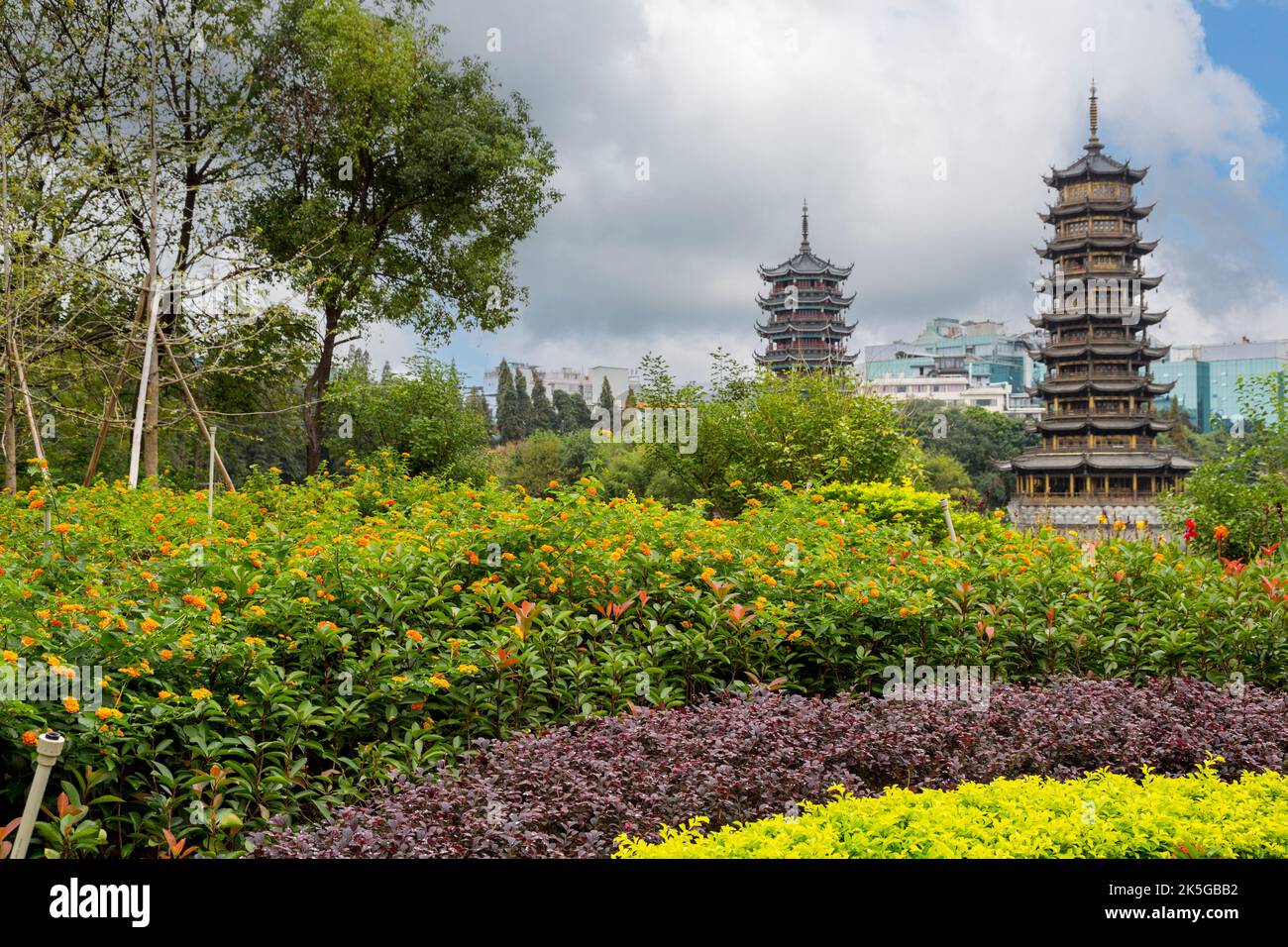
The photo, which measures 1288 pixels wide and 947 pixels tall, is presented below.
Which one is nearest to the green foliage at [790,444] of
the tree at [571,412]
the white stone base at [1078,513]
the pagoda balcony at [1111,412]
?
the white stone base at [1078,513]

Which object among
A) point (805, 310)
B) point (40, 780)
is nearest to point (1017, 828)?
point (40, 780)

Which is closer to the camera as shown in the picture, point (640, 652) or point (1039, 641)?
point (640, 652)

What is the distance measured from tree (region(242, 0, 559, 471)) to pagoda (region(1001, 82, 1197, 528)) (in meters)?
21.2

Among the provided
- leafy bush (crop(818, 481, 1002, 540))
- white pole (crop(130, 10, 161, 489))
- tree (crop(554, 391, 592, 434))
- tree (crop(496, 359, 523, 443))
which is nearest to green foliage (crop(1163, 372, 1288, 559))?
leafy bush (crop(818, 481, 1002, 540))

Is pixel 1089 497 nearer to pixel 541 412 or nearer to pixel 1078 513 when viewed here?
pixel 1078 513

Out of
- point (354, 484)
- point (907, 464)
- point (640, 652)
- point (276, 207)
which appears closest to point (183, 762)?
point (640, 652)

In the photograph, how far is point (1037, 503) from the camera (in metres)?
34.0

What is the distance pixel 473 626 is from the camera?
440cm

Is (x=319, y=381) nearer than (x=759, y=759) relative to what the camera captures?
No

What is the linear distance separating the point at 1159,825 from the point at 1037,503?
33.5 metres

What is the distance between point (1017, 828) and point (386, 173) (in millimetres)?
16318
